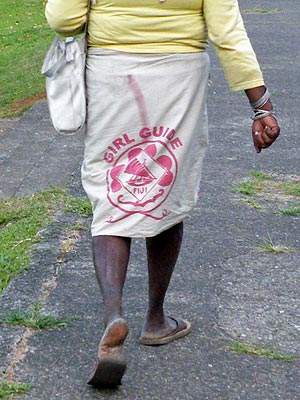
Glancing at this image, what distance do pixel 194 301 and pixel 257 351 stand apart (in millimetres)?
573

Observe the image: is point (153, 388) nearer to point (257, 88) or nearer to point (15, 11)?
point (257, 88)

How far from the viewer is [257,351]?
157 inches

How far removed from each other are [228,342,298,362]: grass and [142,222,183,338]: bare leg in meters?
0.28

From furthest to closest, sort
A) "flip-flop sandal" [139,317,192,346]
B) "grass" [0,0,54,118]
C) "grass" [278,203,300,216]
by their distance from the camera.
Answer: "grass" [0,0,54,118], "grass" [278,203,300,216], "flip-flop sandal" [139,317,192,346]

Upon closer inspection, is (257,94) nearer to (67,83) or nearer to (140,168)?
(140,168)

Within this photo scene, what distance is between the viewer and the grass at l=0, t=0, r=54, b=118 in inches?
477

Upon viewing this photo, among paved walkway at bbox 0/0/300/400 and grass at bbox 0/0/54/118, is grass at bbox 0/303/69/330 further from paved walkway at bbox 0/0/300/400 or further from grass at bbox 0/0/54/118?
grass at bbox 0/0/54/118

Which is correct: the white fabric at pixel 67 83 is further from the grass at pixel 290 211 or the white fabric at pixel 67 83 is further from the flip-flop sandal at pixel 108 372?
the grass at pixel 290 211

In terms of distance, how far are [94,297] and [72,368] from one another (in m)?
0.71

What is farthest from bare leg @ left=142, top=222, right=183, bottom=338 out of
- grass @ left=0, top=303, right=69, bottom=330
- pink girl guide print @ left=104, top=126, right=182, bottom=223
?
grass @ left=0, top=303, right=69, bottom=330

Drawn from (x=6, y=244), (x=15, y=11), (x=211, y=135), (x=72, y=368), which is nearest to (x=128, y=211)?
(x=72, y=368)

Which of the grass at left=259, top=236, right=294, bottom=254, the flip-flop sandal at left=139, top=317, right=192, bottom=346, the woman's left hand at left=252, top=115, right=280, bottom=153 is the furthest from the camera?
the grass at left=259, top=236, right=294, bottom=254

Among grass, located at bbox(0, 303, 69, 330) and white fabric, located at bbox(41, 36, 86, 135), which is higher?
white fabric, located at bbox(41, 36, 86, 135)

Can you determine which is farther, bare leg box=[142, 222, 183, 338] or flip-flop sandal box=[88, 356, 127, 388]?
bare leg box=[142, 222, 183, 338]
